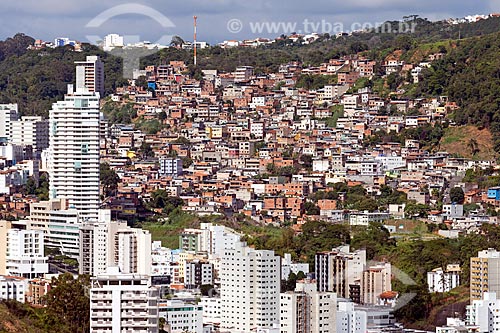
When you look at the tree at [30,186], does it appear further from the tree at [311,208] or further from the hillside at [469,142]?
the hillside at [469,142]

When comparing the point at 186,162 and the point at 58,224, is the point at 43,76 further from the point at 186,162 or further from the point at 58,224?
the point at 58,224

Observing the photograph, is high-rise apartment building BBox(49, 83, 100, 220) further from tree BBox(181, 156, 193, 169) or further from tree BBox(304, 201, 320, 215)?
tree BBox(181, 156, 193, 169)

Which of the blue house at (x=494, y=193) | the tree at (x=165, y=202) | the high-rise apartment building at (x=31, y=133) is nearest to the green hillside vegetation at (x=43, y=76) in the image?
the high-rise apartment building at (x=31, y=133)

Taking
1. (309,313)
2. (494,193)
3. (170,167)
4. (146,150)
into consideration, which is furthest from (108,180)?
(309,313)

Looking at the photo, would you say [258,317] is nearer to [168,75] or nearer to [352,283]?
[352,283]

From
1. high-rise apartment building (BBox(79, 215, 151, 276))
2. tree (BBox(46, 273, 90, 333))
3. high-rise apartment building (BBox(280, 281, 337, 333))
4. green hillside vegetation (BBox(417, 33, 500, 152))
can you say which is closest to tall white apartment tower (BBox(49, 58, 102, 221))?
high-rise apartment building (BBox(79, 215, 151, 276))

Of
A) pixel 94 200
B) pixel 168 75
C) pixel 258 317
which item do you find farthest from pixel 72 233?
pixel 168 75
